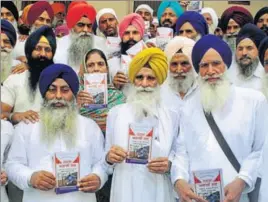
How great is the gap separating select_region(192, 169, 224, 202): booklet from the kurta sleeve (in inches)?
48.2

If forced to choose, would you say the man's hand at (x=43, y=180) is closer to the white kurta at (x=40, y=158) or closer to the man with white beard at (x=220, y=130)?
the white kurta at (x=40, y=158)

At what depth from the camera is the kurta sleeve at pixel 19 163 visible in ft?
12.1

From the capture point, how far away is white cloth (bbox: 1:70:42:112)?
4316 millimetres

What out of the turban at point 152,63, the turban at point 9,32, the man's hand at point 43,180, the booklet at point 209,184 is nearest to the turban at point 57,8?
the turban at point 9,32

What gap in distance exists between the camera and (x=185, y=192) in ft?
11.7

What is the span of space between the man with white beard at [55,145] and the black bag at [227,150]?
896 millimetres

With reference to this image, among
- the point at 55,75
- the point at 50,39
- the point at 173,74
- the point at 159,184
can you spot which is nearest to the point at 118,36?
the point at 50,39

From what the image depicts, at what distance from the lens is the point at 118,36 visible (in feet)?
20.5

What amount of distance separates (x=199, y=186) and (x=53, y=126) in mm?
1235

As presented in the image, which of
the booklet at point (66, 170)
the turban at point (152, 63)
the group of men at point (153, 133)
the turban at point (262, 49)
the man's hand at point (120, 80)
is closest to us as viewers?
the booklet at point (66, 170)

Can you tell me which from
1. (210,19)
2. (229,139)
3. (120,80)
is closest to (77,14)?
(120,80)

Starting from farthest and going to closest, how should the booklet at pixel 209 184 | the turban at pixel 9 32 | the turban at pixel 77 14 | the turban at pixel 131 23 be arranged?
1. the turban at pixel 77 14
2. the turban at pixel 131 23
3. the turban at pixel 9 32
4. the booklet at pixel 209 184

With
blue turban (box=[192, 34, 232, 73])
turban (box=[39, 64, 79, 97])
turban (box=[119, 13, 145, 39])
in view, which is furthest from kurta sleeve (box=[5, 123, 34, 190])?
turban (box=[119, 13, 145, 39])

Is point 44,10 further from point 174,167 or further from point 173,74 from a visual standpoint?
point 174,167
